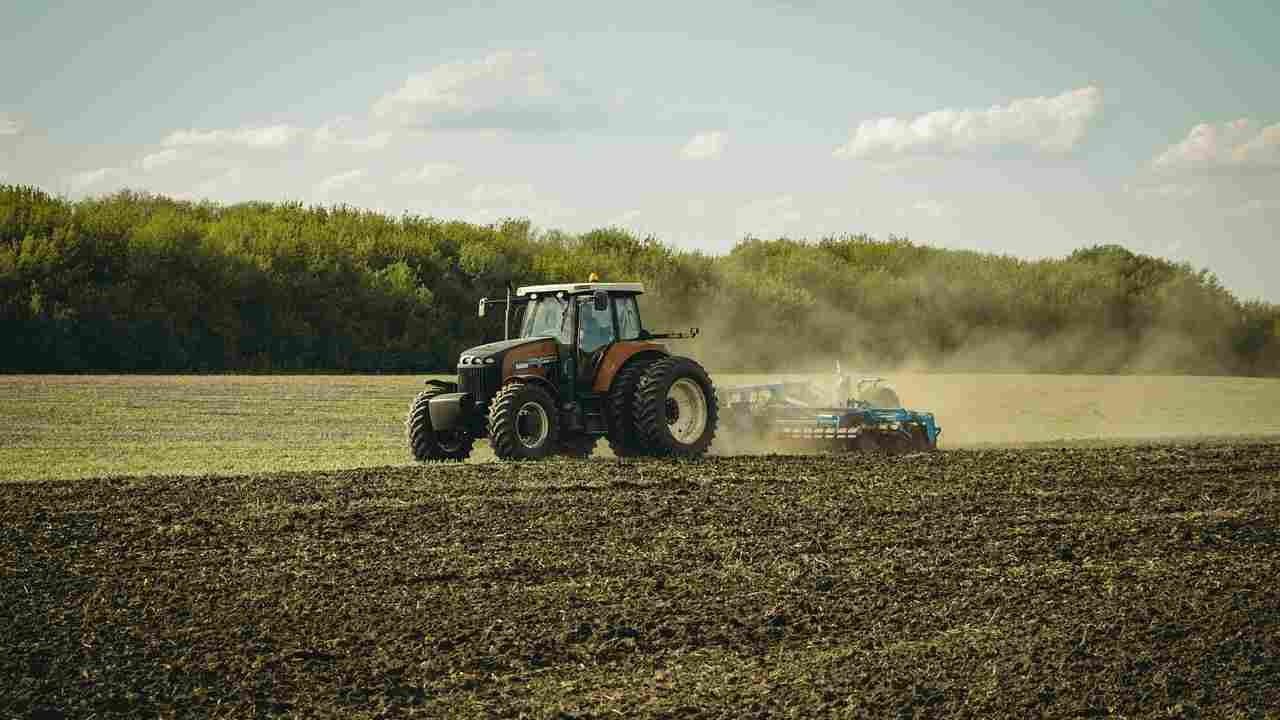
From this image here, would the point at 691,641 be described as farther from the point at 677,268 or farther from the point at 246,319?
the point at 677,268

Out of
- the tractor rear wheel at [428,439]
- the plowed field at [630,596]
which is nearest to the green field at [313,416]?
the tractor rear wheel at [428,439]

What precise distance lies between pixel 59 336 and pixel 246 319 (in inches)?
214

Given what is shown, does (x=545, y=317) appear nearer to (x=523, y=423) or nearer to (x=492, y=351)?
(x=492, y=351)

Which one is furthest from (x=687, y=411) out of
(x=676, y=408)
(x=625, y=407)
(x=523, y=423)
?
(x=523, y=423)

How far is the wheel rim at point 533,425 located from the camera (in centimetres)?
1537

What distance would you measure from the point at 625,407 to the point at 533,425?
3.39 feet

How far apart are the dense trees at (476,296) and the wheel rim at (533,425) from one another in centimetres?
1801

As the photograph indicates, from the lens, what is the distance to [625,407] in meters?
15.6

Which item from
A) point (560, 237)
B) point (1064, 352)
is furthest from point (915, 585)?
point (560, 237)

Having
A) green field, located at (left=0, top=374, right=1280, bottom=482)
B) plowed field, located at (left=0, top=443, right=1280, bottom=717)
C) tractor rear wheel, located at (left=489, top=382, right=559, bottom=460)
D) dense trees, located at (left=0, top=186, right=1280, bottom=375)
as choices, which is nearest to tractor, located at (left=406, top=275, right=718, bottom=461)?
tractor rear wheel, located at (left=489, top=382, right=559, bottom=460)

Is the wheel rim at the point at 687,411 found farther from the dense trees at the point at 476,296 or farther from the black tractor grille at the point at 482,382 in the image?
the dense trees at the point at 476,296

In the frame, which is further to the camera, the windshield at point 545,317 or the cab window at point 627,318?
the cab window at point 627,318

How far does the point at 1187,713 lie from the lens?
6.93 metres

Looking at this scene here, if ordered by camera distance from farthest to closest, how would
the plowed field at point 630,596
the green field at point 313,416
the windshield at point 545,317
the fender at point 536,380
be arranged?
the green field at point 313,416, the windshield at point 545,317, the fender at point 536,380, the plowed field at point 630,596
